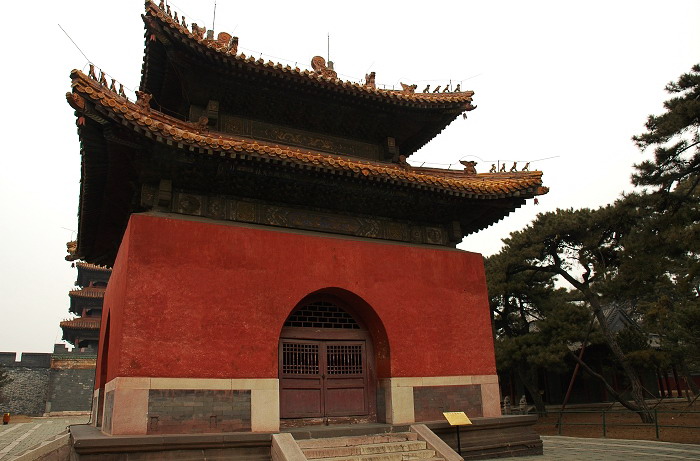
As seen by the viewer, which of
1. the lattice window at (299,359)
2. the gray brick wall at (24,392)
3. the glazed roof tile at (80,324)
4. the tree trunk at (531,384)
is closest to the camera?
the lattice window at (299,359)

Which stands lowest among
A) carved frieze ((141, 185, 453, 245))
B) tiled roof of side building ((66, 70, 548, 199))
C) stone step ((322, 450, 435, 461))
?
stone step ((322, 450, 435, 461))

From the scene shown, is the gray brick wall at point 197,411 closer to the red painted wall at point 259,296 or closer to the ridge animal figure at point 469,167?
the red painted wall at point 259,296

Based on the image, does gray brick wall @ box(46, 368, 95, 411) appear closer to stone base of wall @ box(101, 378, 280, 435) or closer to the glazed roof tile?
the glazed roof tile

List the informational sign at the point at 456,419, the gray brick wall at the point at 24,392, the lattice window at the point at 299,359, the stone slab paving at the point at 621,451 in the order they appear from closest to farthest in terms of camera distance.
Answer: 1. the informational sign at the point at 456,419
2. the lattice window at the point at 299,359
3. the stone slab paving at the point at 621,451
4. the gray brick wall at the point at 24,392

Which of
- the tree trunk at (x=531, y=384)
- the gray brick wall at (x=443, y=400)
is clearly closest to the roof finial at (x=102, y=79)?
the gray brick wall at (x=443, y=400)

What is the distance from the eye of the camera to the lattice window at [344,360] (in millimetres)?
10336

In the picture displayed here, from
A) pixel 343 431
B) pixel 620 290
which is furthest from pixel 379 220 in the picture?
pixel 620 290

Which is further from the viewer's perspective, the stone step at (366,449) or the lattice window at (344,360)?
the lattice window at (344,360)

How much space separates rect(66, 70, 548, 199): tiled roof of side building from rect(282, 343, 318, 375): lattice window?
3.40 meters

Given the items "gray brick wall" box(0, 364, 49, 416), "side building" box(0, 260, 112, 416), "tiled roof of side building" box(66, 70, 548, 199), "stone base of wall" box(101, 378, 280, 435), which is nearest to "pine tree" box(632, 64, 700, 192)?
"tiled roof of side building" box(66, 70, 548, 199)

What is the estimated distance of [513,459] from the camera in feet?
32.4

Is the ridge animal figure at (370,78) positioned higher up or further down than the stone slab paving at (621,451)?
higher up

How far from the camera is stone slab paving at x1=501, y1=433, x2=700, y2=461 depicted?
395 inches

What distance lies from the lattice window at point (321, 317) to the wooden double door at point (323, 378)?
0.35 m
